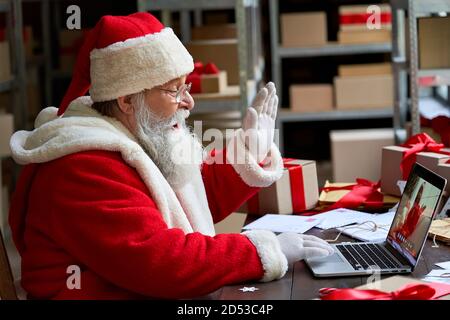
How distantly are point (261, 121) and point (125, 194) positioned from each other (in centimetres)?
57

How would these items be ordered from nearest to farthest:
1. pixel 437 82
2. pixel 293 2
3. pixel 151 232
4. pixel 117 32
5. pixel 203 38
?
pixel 151 232 → pixel 117 32 → pixel 437 82 → pixel 203 38 → pixel 293 2

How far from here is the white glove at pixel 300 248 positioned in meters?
1.99

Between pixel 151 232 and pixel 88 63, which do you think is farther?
pixel 88 63

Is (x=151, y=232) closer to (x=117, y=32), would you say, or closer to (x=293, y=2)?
(x=117, y=32)

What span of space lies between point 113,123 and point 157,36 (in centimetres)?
24

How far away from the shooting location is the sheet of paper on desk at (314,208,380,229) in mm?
2465

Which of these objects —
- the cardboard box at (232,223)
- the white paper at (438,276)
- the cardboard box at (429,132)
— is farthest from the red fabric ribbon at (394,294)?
the cardboard box at (429,132)

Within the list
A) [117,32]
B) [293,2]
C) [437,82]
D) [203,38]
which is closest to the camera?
[117,32]

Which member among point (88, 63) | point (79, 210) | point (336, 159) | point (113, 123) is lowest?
Result: point (336, 159)

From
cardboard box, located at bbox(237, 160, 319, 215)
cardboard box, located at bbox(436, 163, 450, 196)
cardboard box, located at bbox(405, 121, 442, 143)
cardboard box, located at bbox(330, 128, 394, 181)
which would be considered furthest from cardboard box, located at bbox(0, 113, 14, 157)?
cardboard box, located at bbox(436, 163, 450, 196)

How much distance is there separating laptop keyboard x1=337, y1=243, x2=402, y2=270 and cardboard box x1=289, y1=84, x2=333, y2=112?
128 inches

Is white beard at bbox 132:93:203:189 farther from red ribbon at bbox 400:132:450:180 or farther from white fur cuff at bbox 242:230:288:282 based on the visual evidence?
red ribbon at bbox 400:132:450:180

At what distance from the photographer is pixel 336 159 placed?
408cm
